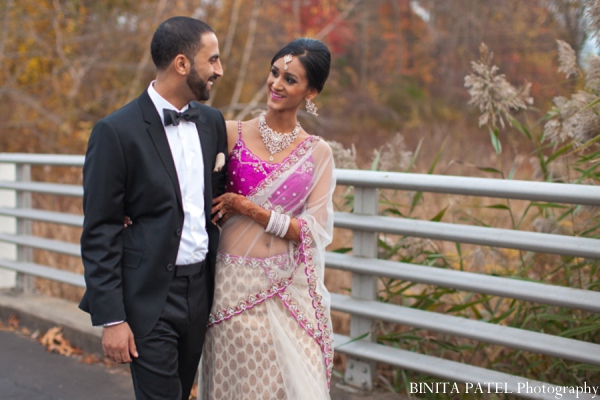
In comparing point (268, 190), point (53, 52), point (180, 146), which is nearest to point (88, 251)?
point (180, 146)

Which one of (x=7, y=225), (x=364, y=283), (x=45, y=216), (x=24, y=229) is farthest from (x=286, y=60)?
(x=7, y=225)

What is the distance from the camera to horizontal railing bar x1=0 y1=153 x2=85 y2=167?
5.39 metres

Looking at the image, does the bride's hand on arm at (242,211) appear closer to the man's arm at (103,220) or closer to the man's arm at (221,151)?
the man's arm at (221,151)

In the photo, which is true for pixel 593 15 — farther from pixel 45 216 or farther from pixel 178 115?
pixel 45 216

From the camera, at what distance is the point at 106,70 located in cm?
1315

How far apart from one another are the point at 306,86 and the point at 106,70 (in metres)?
10.8

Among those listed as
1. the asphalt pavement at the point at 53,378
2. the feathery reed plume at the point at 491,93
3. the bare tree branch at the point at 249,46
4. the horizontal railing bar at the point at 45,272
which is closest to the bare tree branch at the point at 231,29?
the bare tree branch at the point at 249,46

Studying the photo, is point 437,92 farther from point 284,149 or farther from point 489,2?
point 284,149

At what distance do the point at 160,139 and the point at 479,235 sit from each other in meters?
1.69

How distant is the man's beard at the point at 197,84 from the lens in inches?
111

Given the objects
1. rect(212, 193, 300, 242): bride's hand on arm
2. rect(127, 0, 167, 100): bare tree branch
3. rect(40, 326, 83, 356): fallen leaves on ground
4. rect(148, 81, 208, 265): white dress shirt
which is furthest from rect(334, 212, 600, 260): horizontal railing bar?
rect(127, 0, 167, 100): bare tree branch

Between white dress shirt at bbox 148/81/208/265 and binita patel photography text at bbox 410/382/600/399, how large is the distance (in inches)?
65.3

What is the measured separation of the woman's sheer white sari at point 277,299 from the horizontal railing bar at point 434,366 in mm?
864

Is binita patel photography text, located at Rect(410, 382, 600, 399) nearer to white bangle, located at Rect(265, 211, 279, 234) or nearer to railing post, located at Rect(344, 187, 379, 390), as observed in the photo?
railing post, located at Rect(344, 187, 379, 390)
